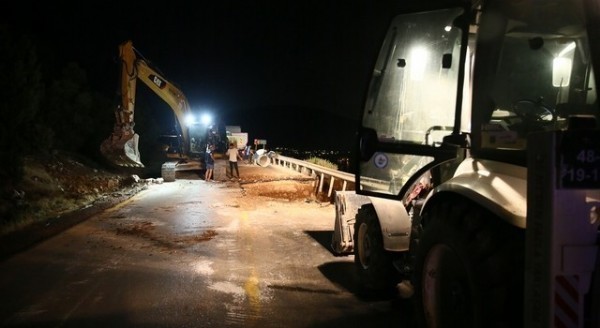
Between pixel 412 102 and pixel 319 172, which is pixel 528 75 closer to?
pixel 412 102

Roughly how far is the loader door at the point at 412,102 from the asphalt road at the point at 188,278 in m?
1.66

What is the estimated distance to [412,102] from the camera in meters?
5.38

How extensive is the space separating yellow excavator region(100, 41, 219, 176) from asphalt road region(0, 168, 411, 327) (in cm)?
1023

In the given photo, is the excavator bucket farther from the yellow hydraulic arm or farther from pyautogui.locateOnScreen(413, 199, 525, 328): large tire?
pyautogui.locateOnScreen(413, 199, 525, 328): large tire

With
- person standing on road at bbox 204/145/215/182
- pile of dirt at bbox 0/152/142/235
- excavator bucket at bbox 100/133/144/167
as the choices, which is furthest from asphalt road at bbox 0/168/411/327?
excavator bucket at bbox 100/133/144/167

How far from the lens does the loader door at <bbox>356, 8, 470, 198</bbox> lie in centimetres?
471

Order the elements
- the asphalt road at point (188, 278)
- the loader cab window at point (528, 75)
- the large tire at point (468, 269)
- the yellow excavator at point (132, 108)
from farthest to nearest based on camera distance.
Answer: the yellow excavator at point (132, 108) < the asphalt road at point (188, 278) < the loader cab window at point (528, 75) < the large tire at point (468, 269)

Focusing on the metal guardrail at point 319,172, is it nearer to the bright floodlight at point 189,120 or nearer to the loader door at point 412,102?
the bright floodlight at point 189,120

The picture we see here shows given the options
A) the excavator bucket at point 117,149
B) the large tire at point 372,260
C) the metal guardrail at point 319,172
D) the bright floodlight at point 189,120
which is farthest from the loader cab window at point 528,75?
the bright floodlight at point 189,120

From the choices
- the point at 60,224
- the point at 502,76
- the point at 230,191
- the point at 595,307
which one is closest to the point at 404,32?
the point at 502,76

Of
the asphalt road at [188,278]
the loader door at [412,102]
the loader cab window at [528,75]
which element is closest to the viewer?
the loader cab window at [528,75]

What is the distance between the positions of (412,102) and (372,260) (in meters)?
2.15

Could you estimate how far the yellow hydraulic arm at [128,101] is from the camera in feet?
73.5

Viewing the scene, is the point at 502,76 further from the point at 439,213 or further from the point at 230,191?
the point at 230,191
